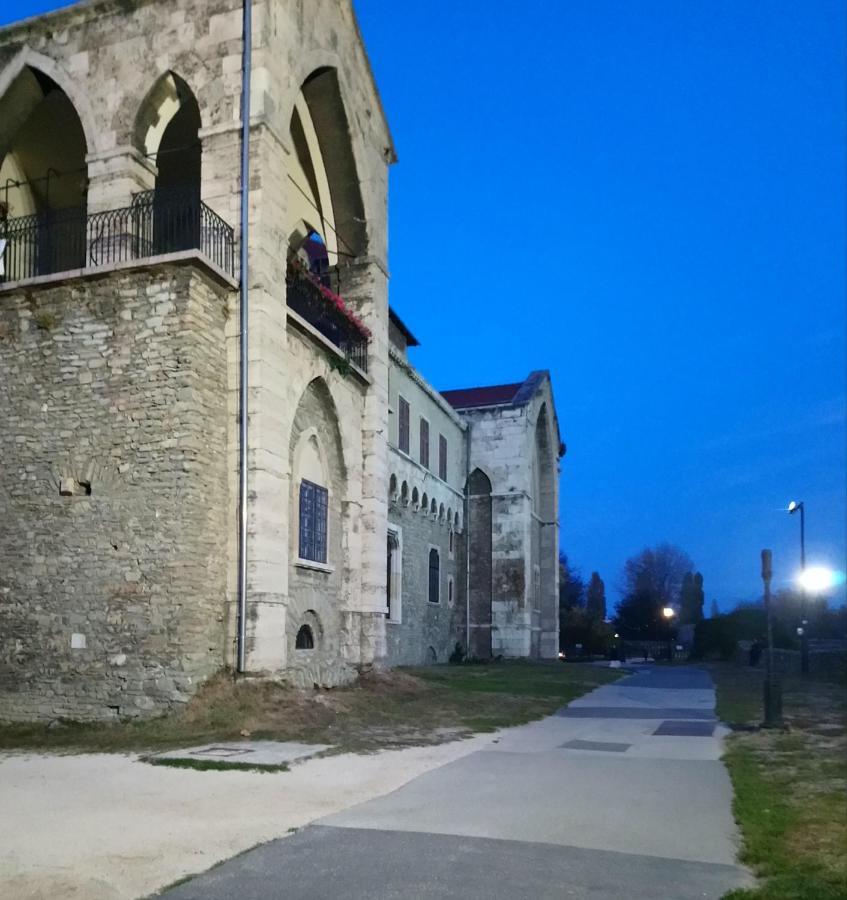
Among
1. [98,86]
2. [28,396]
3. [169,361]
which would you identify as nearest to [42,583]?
[28,396]

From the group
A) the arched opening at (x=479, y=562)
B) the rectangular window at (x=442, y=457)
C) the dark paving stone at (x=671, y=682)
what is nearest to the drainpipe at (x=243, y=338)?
the dark paving stone at (x=671, y=682)

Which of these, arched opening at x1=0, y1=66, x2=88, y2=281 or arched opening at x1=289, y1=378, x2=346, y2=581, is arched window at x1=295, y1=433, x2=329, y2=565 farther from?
arched opening at x1=0, y1=66, x2=88, y2=281

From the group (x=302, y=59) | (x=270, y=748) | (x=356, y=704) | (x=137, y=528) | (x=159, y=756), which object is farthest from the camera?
(x=302, y=59)

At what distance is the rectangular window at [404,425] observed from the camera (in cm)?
3141

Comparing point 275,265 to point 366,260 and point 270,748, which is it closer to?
point 366,260

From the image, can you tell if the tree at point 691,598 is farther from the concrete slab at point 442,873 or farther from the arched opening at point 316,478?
the concrete slab at point 442,873

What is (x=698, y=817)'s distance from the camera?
25.1 feet

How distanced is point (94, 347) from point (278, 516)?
158 inches

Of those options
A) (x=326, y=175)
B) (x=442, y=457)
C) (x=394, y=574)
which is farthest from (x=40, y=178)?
(x=442, y=457)

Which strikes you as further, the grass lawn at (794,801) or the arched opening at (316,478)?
the arched opening at (316,478)

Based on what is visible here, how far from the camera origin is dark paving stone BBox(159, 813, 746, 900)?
5285 millimetres

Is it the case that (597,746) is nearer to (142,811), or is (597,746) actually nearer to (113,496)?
(142,811)

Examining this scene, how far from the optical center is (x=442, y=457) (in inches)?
1462

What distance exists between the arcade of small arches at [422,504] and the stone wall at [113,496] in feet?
50.1
